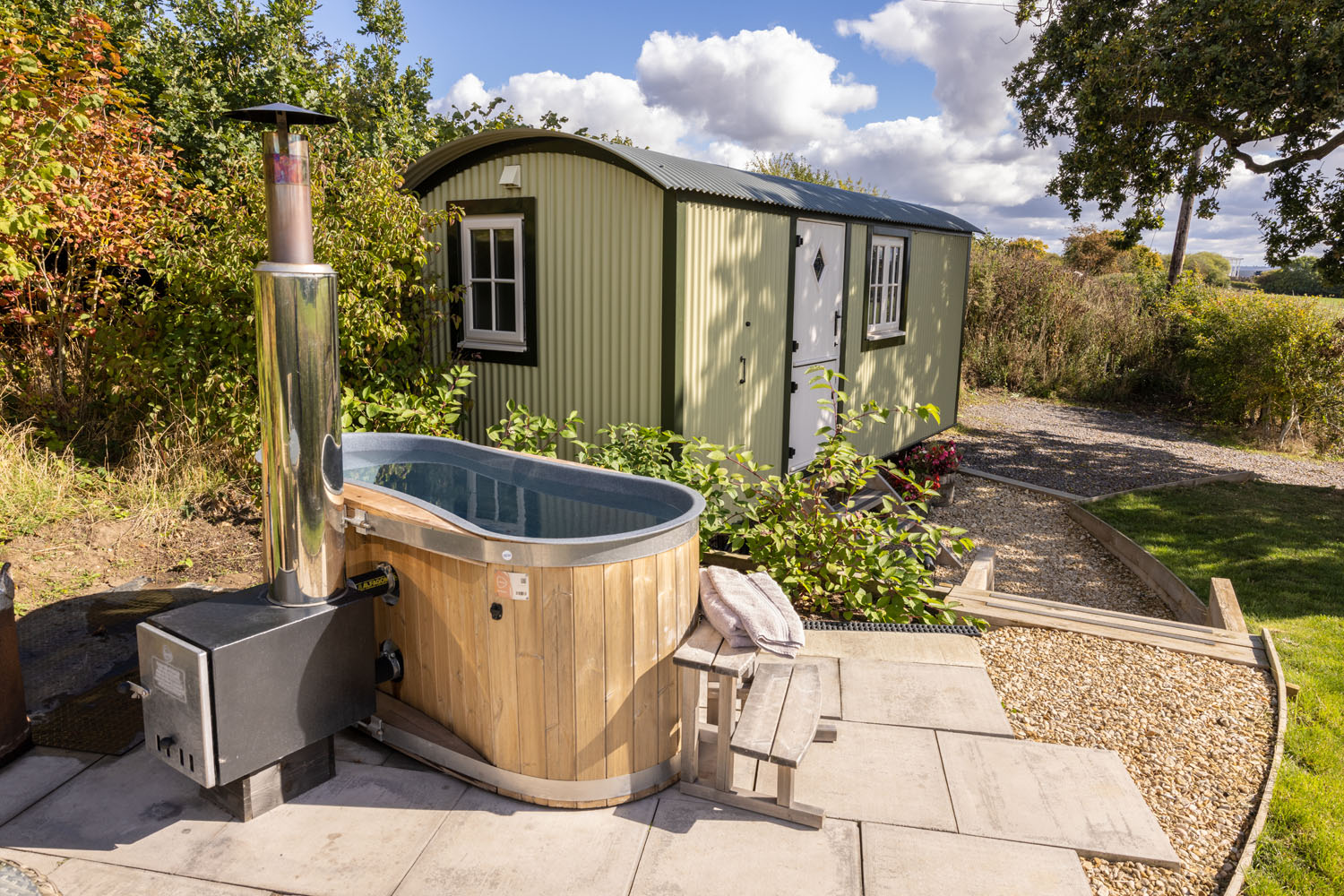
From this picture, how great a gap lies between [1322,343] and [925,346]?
18.3ft

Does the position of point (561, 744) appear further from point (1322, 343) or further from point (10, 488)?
point (1322, 343)

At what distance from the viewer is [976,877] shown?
2.62m

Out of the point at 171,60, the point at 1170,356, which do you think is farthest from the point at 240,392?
the point at 1170,356

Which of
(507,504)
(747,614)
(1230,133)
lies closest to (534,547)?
(747,614)

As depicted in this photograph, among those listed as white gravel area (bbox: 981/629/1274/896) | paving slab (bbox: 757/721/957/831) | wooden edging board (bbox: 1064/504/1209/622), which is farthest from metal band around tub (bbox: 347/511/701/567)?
wooden edging board (bbox: 1064/504/1209/622)

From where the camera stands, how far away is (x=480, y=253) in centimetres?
645

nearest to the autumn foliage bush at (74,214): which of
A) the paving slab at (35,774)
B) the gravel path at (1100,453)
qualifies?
the paving slab at (35,774)

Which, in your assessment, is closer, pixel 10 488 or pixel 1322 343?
pixel 10 488

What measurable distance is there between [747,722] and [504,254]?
444cm

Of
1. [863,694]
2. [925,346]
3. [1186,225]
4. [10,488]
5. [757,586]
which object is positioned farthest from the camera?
[1186,225]

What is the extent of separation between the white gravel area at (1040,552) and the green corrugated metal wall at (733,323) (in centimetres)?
186

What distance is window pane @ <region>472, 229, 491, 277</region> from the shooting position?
6402 mm

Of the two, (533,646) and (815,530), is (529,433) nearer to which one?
(815,530)

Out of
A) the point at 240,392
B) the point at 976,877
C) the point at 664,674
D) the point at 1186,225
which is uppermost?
the point at 1186,225
